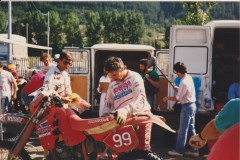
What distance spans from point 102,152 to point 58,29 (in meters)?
63.6

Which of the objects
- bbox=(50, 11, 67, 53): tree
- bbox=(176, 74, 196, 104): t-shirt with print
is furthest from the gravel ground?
bbox=(50, 11, 67, 53): tree

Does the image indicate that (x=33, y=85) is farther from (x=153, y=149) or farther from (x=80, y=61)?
(x=153, y=149)

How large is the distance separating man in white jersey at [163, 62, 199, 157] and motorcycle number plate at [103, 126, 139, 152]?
2224 millimetres

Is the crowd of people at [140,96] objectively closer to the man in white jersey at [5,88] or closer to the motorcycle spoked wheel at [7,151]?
the man in white jersey at [5,88]

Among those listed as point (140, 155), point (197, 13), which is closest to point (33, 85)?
point (140, 155)

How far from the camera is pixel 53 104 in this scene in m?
3.97

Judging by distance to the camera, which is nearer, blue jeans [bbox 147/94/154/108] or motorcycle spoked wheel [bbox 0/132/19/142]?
motorcycle spoked wheel [bbox 0/132/19/142]

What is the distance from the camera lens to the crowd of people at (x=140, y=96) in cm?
202

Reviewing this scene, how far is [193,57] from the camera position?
6.38 metres

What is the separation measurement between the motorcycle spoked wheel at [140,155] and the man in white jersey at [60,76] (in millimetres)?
1216

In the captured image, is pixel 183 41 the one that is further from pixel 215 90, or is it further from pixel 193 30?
pixel 215 90

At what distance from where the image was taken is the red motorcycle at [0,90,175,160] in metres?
3.55

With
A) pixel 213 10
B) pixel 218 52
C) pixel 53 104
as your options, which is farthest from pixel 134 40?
pixel 53 104

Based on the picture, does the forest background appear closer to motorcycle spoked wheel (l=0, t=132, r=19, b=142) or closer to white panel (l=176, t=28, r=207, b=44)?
white panel (l=176, t=28, r=207, b=44)
